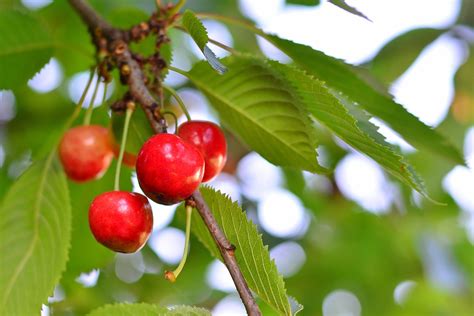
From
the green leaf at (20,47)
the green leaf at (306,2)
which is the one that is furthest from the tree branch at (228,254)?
the green leaf at (306,2)

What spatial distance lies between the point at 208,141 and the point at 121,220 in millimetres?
316

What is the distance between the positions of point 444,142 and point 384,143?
1.29 feet

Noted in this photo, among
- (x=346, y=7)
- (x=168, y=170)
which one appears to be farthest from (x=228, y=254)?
(x=346, y=7)

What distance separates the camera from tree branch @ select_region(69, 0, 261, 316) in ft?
4.07

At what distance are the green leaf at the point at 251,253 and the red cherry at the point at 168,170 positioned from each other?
0.31 feet

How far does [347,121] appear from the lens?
140 cm

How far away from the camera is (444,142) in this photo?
5.80 feet

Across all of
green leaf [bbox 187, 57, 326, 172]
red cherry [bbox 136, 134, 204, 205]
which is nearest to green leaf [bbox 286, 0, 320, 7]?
green leaf [bbox 187, 57, 326, 172]

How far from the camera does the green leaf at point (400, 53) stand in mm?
3025

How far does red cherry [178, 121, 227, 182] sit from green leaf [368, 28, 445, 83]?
157 centimetres

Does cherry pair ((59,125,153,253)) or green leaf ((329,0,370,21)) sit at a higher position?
green leaf ((329,0,370,21))

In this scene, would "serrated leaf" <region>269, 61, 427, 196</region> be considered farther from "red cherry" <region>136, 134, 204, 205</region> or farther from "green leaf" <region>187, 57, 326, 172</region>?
"red cherry" <region>136, 134, 204, 205</region>

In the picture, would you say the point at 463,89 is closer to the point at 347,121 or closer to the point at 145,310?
the point at 347,121

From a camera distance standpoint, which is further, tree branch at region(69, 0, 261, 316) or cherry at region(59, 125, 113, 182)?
cherry at region(59, 125, 113, 182)
